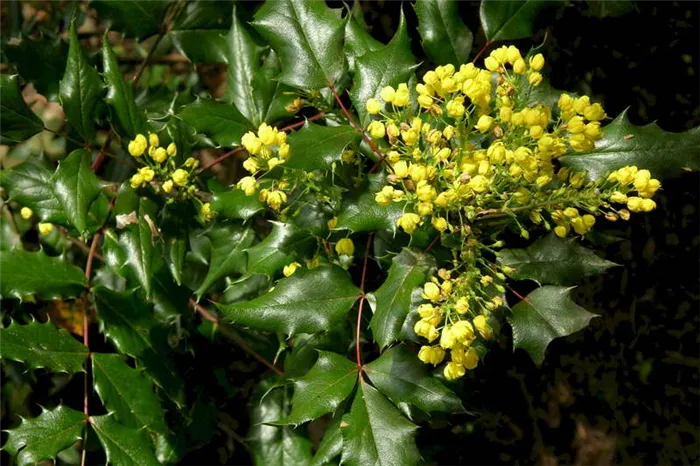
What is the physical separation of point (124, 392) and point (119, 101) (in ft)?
1.92

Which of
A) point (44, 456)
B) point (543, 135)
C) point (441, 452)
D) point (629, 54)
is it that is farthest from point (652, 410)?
point (44, 456)

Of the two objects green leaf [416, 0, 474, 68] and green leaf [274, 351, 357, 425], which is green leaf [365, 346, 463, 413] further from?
green leaf [416, 0, 474, 68]

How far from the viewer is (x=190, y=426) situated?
1934 millimetres

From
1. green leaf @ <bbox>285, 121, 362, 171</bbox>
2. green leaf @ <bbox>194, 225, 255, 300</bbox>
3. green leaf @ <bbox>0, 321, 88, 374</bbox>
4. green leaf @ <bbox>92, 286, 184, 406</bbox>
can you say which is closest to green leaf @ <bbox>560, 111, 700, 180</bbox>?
green leaf @ <bbox>285, 121, 362, 171</bbox>

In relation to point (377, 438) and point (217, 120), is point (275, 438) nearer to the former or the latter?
point (377, 438)

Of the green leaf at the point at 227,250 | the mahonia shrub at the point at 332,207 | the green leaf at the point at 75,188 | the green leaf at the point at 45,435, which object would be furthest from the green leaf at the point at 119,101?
the green leaf at the point at 45,435

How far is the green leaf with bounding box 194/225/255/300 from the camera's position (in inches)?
62.1

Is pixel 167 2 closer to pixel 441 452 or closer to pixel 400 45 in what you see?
pixel 400 45

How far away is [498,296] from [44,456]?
0.90 meters

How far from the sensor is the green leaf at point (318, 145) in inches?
51.1

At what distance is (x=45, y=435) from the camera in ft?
4.99

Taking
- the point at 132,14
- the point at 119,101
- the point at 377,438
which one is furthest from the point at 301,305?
the point at 132,14

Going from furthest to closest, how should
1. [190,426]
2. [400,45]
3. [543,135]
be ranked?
1. [190,426]
2. [400,45]
3. [543,135]

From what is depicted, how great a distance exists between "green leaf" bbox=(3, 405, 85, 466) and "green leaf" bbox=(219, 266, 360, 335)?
44 cm
